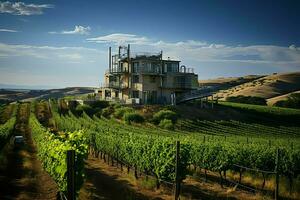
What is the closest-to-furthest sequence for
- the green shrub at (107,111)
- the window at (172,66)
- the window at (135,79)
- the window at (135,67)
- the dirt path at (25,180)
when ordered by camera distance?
the dirt path at (25,180)
the green shrub at (107,111)
the window at (135,67)
the window at (135,79)
the window at (172,66)

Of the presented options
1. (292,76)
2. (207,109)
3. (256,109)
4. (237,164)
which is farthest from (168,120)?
(292,76)

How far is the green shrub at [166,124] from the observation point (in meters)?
54.7

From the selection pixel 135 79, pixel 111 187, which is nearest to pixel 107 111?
pixel 135 79

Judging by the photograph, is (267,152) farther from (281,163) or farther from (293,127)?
(293,127)

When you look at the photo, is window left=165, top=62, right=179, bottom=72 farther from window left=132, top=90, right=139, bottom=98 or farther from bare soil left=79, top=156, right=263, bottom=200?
bare soil left=79, top=156, right=263, bottom=200

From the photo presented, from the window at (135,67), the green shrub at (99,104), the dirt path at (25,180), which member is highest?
the window at (135,67)

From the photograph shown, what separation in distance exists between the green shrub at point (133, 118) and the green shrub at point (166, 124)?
4.13 metres

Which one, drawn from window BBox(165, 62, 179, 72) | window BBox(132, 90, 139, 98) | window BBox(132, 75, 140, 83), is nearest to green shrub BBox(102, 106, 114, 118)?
window BBox(132, 90, 139, 98)

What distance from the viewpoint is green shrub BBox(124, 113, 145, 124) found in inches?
2282

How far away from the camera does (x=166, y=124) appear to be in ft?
181

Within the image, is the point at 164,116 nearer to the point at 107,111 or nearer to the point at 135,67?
the point at 107,111

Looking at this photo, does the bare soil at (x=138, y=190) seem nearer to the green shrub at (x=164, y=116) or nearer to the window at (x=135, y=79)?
the green shrub at (x=164, y=116)

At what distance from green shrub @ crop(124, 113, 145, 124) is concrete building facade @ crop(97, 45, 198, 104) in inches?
437

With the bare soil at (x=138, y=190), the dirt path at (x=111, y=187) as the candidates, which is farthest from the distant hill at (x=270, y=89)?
the bare soil at (x=138, y=190)
